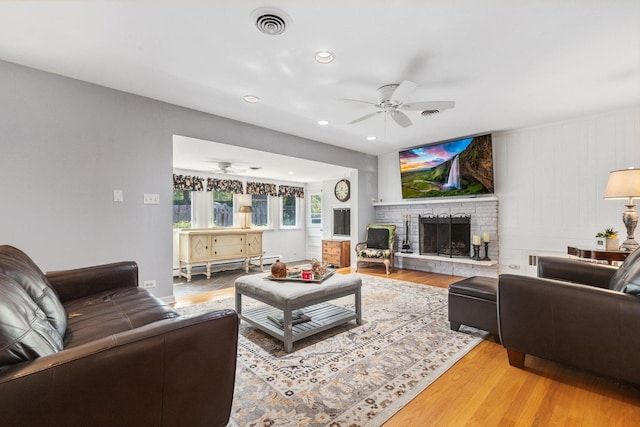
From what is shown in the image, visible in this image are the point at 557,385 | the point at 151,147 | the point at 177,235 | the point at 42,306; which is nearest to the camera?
the point at 42,306

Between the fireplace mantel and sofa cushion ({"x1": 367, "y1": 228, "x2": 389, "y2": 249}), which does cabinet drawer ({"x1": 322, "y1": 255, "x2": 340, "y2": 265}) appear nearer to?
sofa cushion ({"x1": 367, "y1": 228, "x2": 389, "y2": 249})

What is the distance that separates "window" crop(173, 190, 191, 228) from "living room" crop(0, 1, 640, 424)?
8.40ft

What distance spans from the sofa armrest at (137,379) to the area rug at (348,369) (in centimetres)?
50

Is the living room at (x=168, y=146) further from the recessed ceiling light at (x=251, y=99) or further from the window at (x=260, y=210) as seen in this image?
the window at (x=260, y=210)

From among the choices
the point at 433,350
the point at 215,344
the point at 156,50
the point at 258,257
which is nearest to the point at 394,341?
the point at 433,350

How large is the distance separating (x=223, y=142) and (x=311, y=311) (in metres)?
2.50

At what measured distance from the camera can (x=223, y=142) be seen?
4.00 metres

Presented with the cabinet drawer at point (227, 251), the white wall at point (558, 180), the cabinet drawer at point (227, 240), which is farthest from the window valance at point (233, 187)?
the white wall at point (558, 180)

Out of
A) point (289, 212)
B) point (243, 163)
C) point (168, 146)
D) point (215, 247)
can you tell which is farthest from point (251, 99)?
point (289, 212)

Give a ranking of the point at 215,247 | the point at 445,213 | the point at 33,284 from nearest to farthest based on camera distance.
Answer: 1. the point at 33,284
2. the point at 445,213
3. the point at 215,247

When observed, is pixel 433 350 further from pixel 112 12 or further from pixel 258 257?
pixel 258 257

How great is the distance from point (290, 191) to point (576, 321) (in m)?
6.49

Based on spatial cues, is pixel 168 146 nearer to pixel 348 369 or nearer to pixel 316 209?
pixel 348 369

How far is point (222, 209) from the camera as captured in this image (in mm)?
6578
